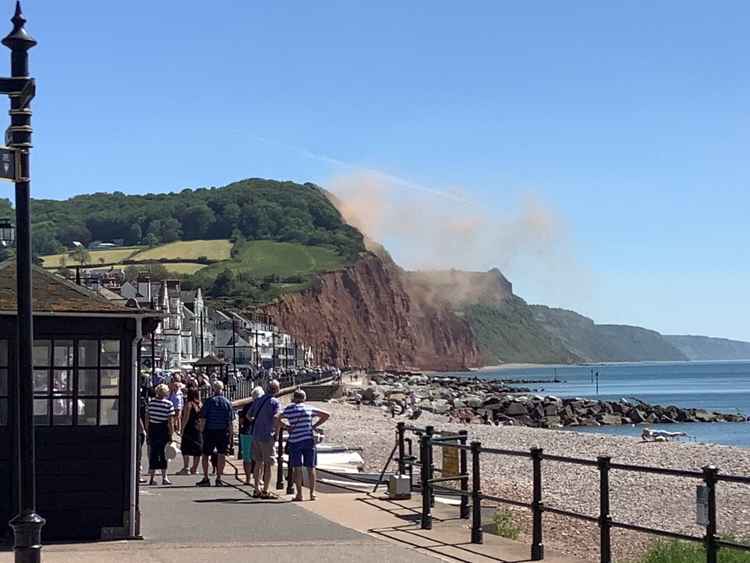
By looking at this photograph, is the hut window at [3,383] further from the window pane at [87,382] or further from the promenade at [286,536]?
the promenade at [286,536]

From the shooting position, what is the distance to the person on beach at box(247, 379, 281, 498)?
1725 centimetres

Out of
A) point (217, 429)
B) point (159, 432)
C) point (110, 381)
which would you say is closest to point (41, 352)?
point (110, 381)

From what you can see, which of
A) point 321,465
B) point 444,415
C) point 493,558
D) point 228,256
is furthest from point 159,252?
point 493,558

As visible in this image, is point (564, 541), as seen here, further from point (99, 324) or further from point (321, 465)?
point (99, 324)

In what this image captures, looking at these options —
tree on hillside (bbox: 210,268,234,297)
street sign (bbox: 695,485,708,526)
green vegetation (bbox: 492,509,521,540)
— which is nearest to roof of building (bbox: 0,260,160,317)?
green vegetation (bbox: 492,509,521,540)

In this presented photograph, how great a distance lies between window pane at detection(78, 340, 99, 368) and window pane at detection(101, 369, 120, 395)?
16cm

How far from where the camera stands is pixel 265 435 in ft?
57.4

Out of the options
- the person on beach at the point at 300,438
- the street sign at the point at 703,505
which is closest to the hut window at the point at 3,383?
the person on beach at the point at 300,438

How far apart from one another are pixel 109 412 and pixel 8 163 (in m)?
3.72

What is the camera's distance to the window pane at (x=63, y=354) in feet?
40.9

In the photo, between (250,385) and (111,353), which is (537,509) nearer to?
(111,353)

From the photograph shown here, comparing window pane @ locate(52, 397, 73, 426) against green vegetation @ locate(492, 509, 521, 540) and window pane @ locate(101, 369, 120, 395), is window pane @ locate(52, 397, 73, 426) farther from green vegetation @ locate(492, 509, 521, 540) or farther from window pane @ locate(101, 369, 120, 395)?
green vegetation @ locate(492, 509, 521, 540)

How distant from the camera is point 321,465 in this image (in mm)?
23844

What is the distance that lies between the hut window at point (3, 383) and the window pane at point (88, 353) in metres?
0.77
